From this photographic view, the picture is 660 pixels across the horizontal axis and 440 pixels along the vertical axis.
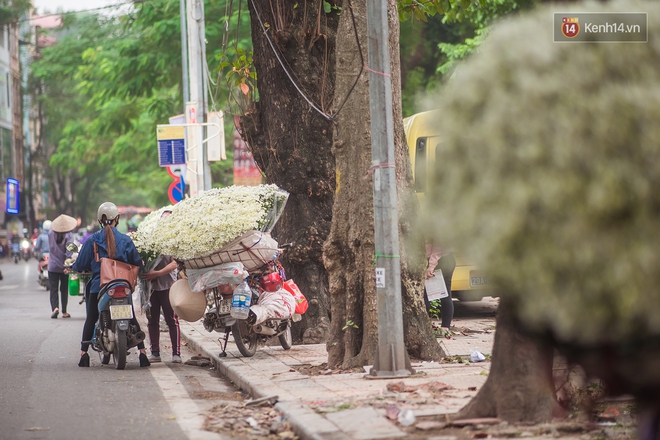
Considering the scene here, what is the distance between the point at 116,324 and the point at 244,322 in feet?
4.53

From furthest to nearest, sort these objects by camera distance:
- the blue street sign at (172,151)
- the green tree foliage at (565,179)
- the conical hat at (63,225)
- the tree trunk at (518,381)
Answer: the blue street sign at (172,151)
the conical hat at (63,225)
the tree trunk at (518,381)
the green tree foliage at (565,179)

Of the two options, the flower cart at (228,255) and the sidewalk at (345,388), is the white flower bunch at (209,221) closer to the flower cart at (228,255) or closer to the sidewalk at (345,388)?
the flower cart at (228,255)

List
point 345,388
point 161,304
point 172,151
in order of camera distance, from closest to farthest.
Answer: point 345,388
point 161,304
point 172,151

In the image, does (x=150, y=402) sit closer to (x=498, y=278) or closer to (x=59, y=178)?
(x=498, y=278)

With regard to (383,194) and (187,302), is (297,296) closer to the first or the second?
(187,302)

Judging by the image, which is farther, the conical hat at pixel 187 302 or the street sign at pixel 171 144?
the street sign at pixel 171 144

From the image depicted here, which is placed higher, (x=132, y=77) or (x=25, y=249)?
(x=132, y=77)

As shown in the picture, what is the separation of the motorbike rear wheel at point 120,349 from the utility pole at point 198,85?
33.6 feet

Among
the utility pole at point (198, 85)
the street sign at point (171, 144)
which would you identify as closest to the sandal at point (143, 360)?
the utility pole at point (198, 85)

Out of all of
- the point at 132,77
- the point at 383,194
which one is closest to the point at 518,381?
the point at 383,194

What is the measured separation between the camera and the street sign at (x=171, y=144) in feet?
68.2

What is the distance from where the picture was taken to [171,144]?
21.1m

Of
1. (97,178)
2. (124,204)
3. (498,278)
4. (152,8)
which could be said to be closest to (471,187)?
(498,278)

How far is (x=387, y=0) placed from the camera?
931cm
